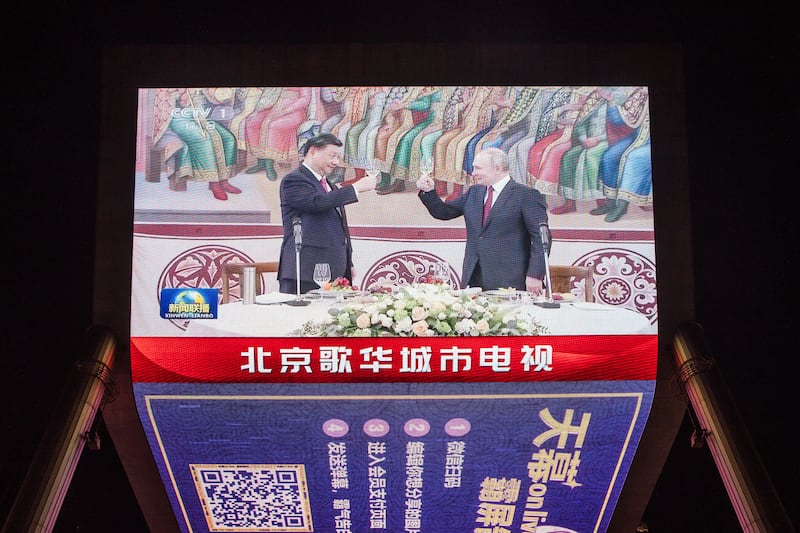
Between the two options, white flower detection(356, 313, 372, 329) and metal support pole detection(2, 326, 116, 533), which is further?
white flower detection(356, 313, 372, 329)

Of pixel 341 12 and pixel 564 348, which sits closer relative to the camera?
pixel 564 348

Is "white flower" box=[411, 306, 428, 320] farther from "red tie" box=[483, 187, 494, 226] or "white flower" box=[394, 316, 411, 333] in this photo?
"red tie" box=[483, 187, 494, 226]

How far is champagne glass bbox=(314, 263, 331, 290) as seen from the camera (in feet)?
14.7

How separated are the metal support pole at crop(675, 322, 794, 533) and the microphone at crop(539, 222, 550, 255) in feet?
2.83

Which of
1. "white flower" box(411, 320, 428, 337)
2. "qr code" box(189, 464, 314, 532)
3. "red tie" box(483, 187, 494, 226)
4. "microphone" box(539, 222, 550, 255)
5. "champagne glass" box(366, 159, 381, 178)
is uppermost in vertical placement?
"champagne glass" box(366, 159, 381, 178)

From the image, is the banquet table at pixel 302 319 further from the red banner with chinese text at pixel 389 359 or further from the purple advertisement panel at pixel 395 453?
the purple advertisement panel at pixel 395 453

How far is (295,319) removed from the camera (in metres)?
4.45

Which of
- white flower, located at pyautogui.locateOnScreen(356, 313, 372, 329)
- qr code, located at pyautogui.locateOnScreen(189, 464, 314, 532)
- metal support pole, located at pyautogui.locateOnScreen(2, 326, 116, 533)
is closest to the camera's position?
metal support pole, located at pyautogui.locateOnScreen(2, 326, 116, 533)

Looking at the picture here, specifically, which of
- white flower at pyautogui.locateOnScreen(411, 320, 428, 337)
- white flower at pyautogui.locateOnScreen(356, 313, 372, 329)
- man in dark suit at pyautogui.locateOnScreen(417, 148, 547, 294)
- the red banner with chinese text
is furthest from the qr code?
man in dark suit at pyautogui.locateOnScreen(417, 148, 547, 294)

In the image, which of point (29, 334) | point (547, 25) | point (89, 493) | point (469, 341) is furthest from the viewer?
point (89, 493)

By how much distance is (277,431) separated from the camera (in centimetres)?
469

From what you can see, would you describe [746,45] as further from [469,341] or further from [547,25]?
[469,341]

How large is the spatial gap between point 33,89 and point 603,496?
4271 millimetres

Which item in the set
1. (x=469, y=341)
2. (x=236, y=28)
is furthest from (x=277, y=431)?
(x=236, y=28)
